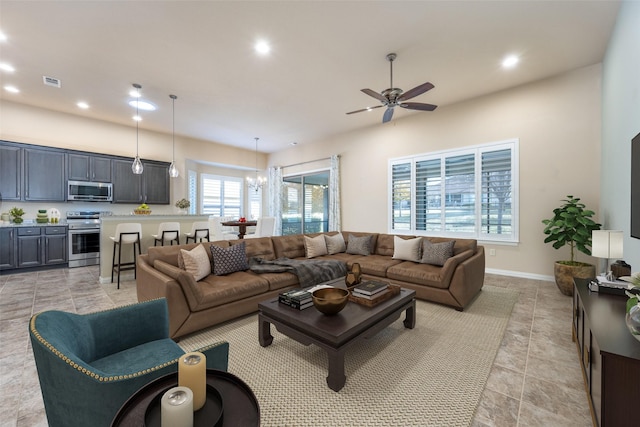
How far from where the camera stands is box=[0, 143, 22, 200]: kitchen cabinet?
5.00 m

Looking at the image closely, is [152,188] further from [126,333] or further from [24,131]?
[126,333]

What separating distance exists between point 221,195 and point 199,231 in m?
3.61

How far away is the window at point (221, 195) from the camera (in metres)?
8.60

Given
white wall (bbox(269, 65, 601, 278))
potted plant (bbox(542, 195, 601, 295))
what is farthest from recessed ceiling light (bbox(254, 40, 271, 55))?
potted plant (bbox(542, 195, 601, 295))

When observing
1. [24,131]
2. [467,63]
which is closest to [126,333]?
[467,63]

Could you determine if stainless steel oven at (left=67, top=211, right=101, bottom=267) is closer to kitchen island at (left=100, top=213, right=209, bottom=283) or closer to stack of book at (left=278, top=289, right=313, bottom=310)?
kitchen island at (left=100, top=213, right=209, bottom=283)

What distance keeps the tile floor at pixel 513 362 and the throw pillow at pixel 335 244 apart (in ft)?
8.60

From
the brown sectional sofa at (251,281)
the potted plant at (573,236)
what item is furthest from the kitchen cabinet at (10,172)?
the potted plant at (573,236)

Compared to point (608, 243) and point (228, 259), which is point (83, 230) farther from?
point (608, 243)

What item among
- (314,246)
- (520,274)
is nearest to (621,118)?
(520,274)

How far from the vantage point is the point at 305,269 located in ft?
11.3

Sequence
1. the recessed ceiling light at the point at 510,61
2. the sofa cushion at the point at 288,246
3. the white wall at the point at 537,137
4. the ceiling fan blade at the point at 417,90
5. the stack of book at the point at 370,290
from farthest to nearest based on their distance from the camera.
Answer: the sofa cushion at the point at 288,246
the white wall at the point at 537,137
the recessed ceiling light at the point at 510,61
the ceiling fan blade at the point at 417,90
the stack of book at the point at 370,290

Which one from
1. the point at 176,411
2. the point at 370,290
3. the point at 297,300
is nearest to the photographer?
the point at 176,411

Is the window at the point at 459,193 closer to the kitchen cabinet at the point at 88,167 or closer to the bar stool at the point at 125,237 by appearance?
the bar stool at the point at 125,237
